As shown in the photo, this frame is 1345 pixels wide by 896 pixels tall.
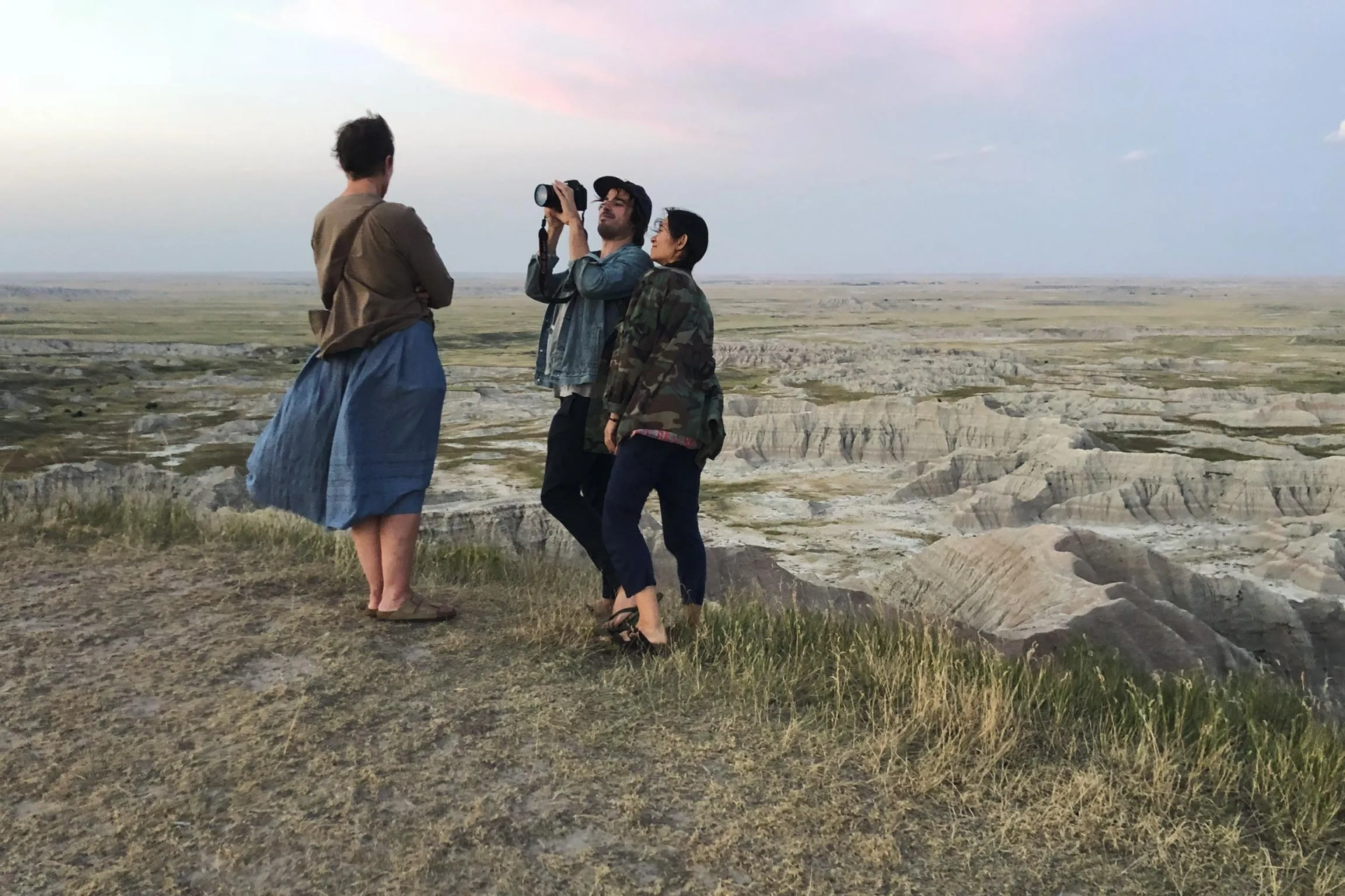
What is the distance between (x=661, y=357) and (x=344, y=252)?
1.49 meters

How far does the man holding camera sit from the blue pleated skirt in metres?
0.54

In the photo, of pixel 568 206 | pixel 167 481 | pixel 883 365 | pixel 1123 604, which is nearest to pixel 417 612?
pixel 568 206

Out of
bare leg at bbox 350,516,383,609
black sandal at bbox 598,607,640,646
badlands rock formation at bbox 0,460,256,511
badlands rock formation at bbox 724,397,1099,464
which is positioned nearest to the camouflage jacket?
black sandal at bbox 598,607,640,646

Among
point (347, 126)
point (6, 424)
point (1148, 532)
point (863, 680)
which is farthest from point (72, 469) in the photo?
point (1148, 532)

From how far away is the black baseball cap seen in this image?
4.46m

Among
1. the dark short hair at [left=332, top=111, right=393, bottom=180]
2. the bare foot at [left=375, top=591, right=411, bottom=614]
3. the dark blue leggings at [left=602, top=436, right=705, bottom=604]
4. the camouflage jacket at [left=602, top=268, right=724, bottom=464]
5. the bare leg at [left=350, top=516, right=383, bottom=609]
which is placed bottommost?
the bare foot at [left=375, top=591, right=411, bottom=614]

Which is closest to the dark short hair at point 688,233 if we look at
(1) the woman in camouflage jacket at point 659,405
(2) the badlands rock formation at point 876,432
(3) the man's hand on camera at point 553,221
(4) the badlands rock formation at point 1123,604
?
(1) the woman in camouflage jacket at point 659,405

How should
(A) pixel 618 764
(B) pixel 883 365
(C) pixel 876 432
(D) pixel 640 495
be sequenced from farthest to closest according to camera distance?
1. (B) pixel 883 365
2. (C) pixel 876 432
3. (D) pixel 640 495
4. (A) pixel 618 764

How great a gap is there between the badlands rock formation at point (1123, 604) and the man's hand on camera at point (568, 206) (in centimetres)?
744

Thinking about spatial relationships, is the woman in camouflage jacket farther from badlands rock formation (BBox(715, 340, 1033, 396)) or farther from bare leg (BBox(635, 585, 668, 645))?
badlands rock formation (BBox(715, 340, 1033, 396))

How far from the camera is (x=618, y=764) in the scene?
11.2 ft

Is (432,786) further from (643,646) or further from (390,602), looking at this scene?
(390,602)

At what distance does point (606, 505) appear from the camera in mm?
4277

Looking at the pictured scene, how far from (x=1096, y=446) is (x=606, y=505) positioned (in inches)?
1250
